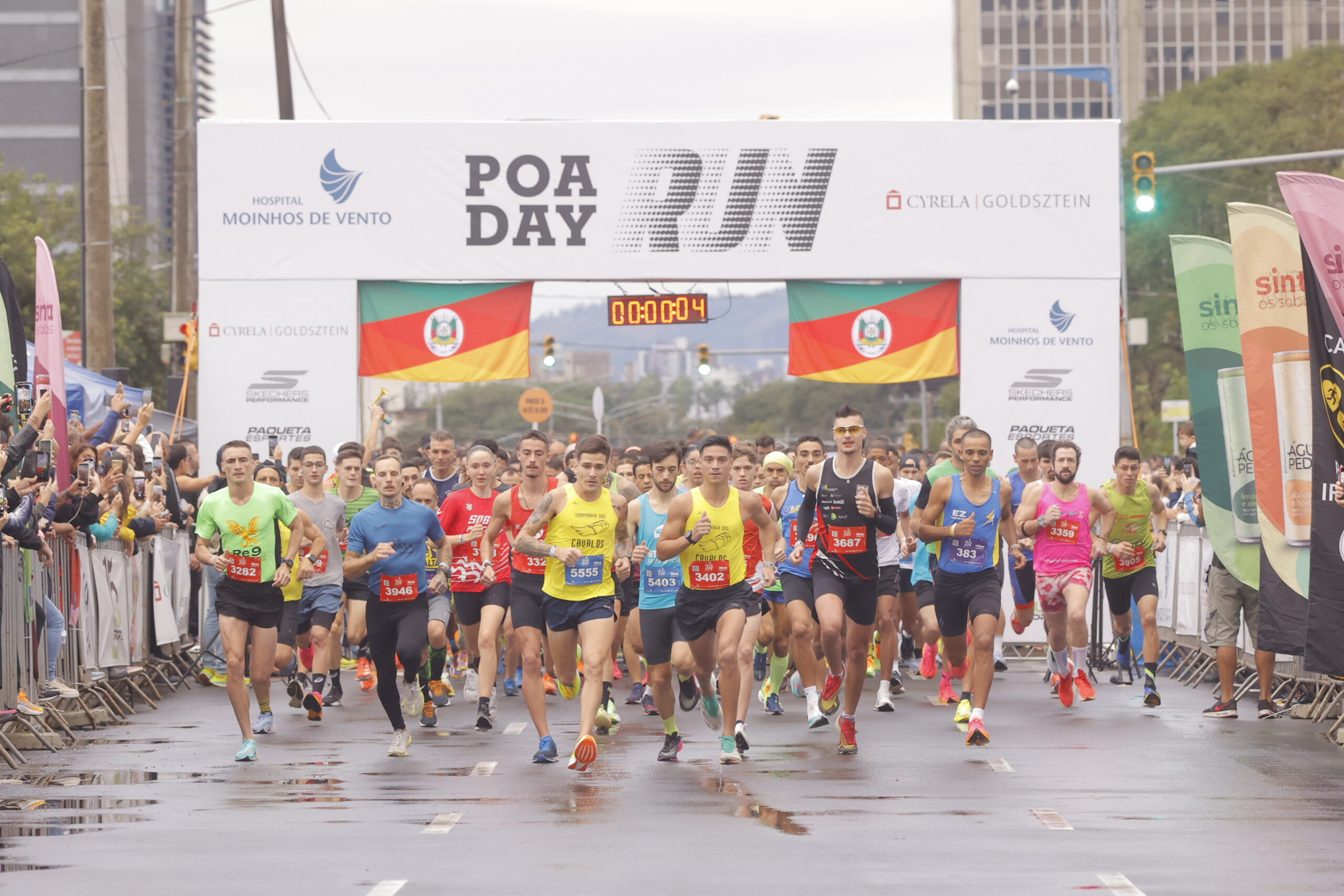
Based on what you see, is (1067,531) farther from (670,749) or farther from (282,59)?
(282,59)

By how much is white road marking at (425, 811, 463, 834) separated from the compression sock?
590 cm

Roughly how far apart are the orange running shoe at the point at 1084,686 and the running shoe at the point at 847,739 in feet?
13.8

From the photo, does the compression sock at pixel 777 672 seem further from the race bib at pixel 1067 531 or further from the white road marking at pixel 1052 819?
the white road marking at pixel 1052 819

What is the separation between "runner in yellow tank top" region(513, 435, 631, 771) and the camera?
1196cm

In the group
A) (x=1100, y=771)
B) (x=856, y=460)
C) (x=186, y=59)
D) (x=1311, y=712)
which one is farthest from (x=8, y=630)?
(x=186, y=59)

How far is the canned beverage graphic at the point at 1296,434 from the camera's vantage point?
1459 centimetres

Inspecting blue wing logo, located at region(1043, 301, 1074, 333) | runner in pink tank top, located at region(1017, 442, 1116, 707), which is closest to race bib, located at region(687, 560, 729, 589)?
runner in pink tank top, located at region(1017, 442, 1116, 707)

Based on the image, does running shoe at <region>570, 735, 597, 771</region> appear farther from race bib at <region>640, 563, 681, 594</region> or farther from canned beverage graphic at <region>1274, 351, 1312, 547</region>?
canned beverage graphic at <region>1274, 351, 1312, 547</region>

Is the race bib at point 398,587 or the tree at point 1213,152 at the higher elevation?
the tree at point 1213,152

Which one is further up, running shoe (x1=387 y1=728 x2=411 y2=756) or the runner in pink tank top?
the runner in pink tank top

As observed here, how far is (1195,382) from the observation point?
53.7 ft

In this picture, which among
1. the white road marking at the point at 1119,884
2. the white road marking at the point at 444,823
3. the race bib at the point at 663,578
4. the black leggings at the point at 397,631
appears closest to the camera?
the white road marking at the point at 1119,884

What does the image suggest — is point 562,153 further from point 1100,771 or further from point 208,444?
point 1100,771

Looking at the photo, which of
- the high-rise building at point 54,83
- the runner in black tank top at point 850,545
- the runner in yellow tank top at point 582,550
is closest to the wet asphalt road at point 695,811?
the runner in black tank top at point 850,545
